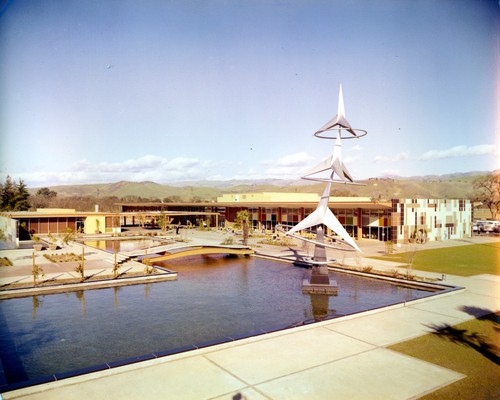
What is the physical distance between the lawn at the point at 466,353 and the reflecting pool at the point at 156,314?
439 cm

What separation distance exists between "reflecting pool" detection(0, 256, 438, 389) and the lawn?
4387mm

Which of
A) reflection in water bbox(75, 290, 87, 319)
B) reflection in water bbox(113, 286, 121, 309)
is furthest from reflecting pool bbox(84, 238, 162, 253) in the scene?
reflection in water bbox(75, 290, 87, 319)

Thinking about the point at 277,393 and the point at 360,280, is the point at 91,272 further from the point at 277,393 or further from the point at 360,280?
the point at 277,393

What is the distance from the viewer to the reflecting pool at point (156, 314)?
1275 cm

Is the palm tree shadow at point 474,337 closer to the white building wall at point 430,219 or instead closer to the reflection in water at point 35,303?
the reflection in water at point 35,303

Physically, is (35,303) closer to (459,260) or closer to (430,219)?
(459,260)

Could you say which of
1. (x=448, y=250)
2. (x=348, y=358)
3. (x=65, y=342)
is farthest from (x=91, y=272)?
(x=448, y=250)

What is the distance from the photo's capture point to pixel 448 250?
124 feet

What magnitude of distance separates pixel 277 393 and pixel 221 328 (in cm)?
587

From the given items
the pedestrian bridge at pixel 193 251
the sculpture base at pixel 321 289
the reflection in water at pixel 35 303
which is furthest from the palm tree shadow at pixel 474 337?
the pedestrian bridge at pixel 193 251

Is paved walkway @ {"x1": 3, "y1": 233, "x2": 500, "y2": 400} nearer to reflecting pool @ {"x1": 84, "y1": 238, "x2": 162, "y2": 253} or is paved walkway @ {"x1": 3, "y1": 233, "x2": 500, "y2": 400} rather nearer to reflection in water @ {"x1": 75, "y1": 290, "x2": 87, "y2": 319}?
reflection in water @ {"x1": 75, "y1": 290, "x2": 87, "y2": 319}

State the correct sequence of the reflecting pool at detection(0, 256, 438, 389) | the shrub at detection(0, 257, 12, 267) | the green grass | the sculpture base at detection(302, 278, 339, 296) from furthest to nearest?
the green grass
the shrub at detection(0, 257, 12, 267)
the sculpture base at detection(302, 278, 339, 296)
the reflecting pool at detection(0, 256, 438, 389)

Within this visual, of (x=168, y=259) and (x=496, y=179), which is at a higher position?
(x=496, y=179)

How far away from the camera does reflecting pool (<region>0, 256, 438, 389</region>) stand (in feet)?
41.8
